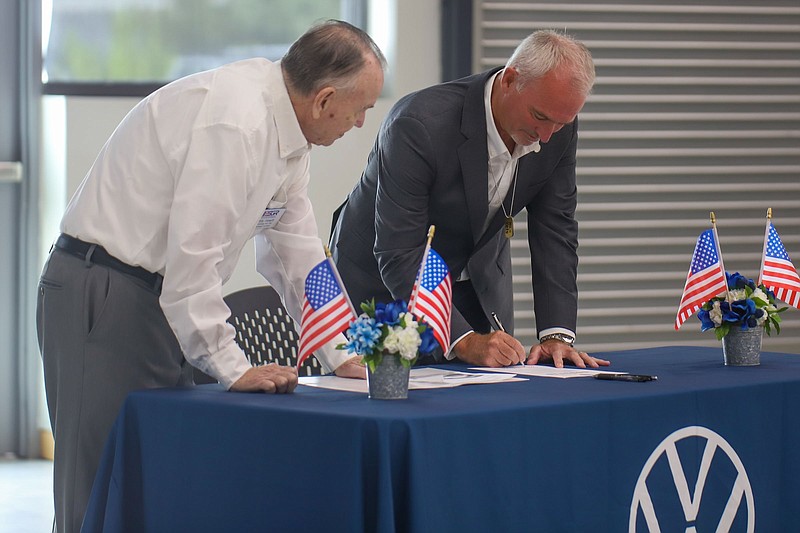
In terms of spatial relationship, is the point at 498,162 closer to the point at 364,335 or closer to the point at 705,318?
the point at 705,318

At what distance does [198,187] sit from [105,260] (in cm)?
33

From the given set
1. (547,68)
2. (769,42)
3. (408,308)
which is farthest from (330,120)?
(769,42)

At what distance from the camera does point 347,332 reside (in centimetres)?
234

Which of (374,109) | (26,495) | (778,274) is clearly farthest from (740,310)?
(26,495)

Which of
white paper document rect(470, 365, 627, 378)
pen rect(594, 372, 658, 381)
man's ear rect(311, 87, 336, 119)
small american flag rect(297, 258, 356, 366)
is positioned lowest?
white paper document rect(470, 365, 627, 378)

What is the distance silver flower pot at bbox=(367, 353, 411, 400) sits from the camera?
7.75 ft

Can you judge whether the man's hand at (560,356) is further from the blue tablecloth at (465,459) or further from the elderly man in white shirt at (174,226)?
the elderly man in white shirt at (174,226)

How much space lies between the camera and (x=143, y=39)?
543 cm

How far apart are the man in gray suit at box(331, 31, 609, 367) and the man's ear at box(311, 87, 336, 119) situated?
1.84 ft

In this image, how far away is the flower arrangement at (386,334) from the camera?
90.3 inches

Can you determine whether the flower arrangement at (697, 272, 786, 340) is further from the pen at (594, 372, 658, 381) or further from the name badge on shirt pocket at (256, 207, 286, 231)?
the name badge on shirt pocket at (256, 207, 286, 231)

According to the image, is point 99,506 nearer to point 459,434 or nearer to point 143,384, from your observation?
point 143,384

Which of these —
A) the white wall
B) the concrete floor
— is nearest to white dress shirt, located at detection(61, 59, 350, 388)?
the concrete floor

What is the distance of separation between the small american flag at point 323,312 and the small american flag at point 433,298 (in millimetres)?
142
